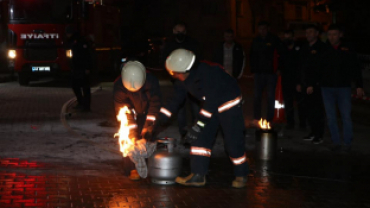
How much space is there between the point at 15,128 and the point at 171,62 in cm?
619

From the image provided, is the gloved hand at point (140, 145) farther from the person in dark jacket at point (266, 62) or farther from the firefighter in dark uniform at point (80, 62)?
the firefighter in dark uniform at point (80, 62)

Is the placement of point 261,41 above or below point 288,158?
above

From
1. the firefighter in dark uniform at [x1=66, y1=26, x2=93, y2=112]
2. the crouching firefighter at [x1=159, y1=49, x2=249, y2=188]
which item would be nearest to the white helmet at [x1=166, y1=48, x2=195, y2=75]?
the crouching firefighter at [x1=159, y1=49, x2=249, y2=188]

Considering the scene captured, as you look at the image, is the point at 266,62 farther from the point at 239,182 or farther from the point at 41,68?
the point at 41,68

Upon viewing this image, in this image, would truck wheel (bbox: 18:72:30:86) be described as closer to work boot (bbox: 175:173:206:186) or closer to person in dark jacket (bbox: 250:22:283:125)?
person in dark jacket (bbox: 250:22:283:125)

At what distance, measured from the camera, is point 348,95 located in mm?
10055

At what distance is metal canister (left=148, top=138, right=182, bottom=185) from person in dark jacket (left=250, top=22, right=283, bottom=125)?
14.7ft

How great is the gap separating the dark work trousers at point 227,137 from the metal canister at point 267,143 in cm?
186

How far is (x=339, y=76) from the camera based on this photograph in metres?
9.96

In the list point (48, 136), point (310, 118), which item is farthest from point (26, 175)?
point (310, 118)

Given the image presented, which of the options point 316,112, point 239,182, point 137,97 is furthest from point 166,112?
point 316,112

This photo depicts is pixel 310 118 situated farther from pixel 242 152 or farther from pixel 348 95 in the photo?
pixel 242 152

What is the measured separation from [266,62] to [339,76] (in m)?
2.05

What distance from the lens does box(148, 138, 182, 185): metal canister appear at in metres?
7.55
